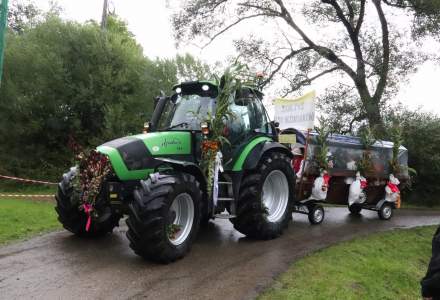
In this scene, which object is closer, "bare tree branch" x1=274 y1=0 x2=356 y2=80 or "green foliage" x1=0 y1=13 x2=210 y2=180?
"green foliage" x1=0 y1=13 x2=210 y2=180

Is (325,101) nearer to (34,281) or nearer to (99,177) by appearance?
(99,177)

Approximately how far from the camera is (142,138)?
6.91 meters

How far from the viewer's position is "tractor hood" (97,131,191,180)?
21.7ft

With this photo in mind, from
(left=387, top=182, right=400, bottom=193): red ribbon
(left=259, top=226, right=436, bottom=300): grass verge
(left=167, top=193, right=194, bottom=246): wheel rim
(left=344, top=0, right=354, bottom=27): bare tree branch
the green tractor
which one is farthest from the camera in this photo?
(left=344, top=0, right=354, bottom=27): bare tree branch

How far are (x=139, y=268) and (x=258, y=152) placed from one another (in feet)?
9.46

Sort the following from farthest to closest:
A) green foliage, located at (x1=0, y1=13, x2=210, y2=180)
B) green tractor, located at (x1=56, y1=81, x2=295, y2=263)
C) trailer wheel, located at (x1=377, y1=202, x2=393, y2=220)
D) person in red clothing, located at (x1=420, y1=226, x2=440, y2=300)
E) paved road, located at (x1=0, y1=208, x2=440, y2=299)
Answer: green foliage, located at (x1=0, y1=13, x2=210, y2=180) → trailer wheel, located at (x1=377, y1=202, x2=393, y2=220) → green tractor, located at (x1=56, y1=81, x2=295, y2=263) → paved road, located at (x1=0, y1=208, x2=440, y2=299) → person in red clothing, located at (x1=420, y1=226, x2=440, y2=300)

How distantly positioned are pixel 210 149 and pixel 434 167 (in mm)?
11716

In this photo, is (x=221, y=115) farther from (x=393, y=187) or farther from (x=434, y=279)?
(x=393, y=187)

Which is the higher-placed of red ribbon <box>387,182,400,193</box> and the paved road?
red ribbon <box>387,182,400,193</box>

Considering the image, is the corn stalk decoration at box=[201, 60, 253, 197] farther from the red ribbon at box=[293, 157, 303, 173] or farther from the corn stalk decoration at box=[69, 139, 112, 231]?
the red ribbon at box=[293, 157, 303, 173]

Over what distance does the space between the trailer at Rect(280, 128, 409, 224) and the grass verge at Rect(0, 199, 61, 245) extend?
188 inches

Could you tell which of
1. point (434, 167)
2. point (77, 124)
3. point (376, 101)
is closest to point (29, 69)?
point (77, 124)

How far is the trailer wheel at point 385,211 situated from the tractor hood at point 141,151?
6.13 meters

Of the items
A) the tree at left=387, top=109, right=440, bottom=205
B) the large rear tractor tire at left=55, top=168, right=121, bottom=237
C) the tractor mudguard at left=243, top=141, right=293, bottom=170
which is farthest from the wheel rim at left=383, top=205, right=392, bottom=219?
the large rear tractor tire at left=55, top=168, right=121, bottom=237
